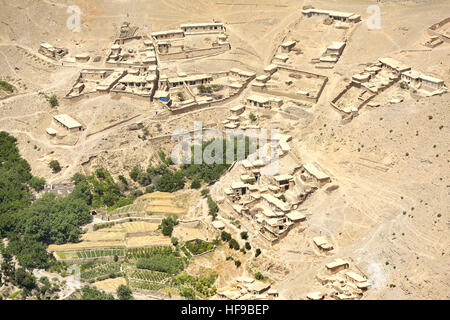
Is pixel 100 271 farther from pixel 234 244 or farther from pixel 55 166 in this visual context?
pixel 55 166

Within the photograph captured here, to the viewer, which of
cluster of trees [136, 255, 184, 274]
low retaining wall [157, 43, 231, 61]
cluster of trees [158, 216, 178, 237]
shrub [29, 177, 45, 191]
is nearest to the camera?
cluster of trees [136, 255, 184, 274]

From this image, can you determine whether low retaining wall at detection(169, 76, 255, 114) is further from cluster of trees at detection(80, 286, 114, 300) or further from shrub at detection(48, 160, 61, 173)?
cluster of trees at detection(80, 286, 114, 300)

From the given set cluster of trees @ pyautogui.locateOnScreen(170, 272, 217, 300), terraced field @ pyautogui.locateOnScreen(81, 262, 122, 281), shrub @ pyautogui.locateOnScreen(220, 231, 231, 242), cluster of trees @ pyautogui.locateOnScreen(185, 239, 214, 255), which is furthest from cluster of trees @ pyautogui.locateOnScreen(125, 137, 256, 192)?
cluster of trees @ pyautogui.locateOnScreen(170, 272, 217, 300)

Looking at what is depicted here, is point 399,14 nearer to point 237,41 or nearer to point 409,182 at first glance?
point 237,41

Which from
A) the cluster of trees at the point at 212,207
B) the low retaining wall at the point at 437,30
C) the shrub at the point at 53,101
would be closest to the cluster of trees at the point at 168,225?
the cluster of trees at the point at 212,207

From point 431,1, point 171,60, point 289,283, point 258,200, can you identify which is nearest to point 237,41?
point 171,60

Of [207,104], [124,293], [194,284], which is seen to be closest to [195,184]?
[207,104]

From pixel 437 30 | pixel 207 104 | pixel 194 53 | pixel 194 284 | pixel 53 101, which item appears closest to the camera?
pixel 194 284

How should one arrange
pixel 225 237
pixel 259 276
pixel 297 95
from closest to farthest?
1. pixel 259 276
2. pixel 225 237
3. pixel 297 95
